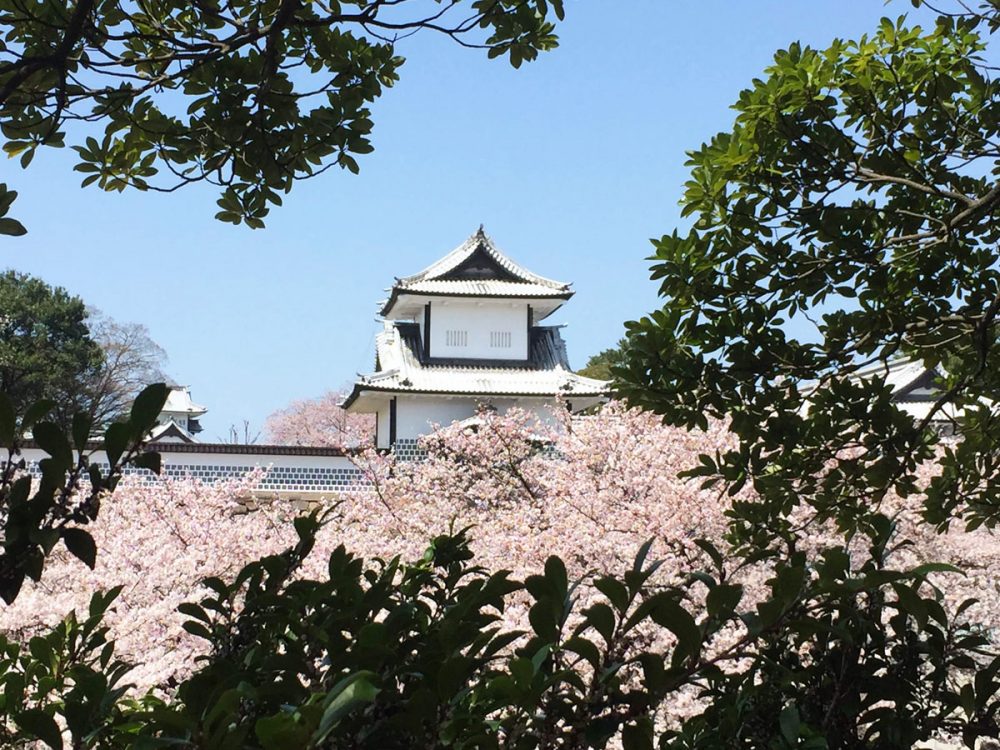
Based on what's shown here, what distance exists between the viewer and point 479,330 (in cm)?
2545

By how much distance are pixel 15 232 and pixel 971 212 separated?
270 cm

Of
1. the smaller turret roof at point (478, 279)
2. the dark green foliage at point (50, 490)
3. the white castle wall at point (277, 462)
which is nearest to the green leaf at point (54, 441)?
the dark green foliage at point (50, 490)

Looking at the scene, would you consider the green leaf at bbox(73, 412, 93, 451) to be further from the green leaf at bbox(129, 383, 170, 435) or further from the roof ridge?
the roof ridge

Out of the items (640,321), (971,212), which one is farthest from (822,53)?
(640,321)

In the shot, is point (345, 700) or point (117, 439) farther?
point (117, 439)

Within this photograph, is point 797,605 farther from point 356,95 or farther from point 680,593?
point 356,95

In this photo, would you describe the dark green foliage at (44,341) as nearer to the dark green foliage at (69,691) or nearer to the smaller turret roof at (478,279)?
the smaller turret roof at (478,279)

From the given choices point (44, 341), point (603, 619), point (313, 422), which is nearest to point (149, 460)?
point (603, 619)

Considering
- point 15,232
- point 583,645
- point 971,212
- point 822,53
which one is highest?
point 822,53

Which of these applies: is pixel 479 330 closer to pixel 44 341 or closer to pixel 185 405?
pixel 44 341

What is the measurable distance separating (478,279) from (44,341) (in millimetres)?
13346

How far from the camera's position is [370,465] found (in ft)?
46.2

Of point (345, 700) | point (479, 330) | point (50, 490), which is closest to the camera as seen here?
point (345, 700)

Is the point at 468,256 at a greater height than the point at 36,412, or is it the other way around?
the point at 468,256
